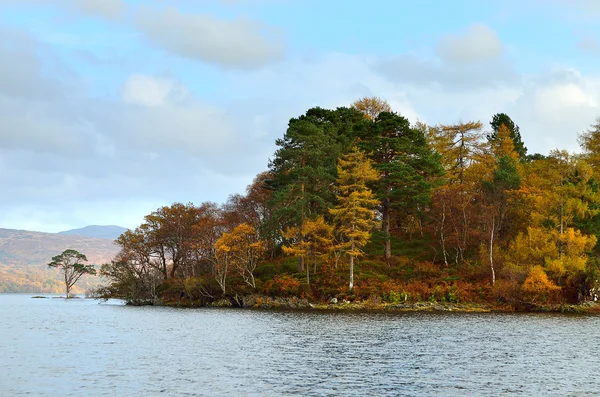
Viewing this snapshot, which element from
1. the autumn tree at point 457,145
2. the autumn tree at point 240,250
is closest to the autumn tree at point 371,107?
the autumn tree at point 457,145

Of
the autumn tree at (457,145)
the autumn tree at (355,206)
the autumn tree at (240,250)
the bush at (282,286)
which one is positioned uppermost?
the autumn tree at (457,145)

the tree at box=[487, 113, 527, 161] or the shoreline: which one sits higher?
the tree at box=[487, 113, 527, 161]

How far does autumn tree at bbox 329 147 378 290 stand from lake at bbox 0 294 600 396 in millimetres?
26684

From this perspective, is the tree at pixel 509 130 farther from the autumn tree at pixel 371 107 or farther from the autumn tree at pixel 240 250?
the autumn tree at pixel 240 250

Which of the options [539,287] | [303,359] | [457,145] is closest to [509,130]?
[457,145]

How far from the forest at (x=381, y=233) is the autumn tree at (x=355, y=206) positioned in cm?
28

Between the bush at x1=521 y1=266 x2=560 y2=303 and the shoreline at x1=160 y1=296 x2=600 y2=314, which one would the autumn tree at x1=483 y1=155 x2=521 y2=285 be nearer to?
the bush at x1=521 y1=266 x2=560 y2=303

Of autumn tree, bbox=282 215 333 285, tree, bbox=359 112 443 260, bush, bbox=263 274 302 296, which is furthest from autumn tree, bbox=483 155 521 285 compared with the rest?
bush, bbox=263 274 302 296

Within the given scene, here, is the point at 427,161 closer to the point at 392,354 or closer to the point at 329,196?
the point at 329,196

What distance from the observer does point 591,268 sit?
7106cm

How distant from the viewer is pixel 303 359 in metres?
32.6

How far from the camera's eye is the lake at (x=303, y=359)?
964 inches

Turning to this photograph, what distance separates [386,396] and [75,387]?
13.3 m

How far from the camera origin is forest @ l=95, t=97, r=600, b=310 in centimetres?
7444
